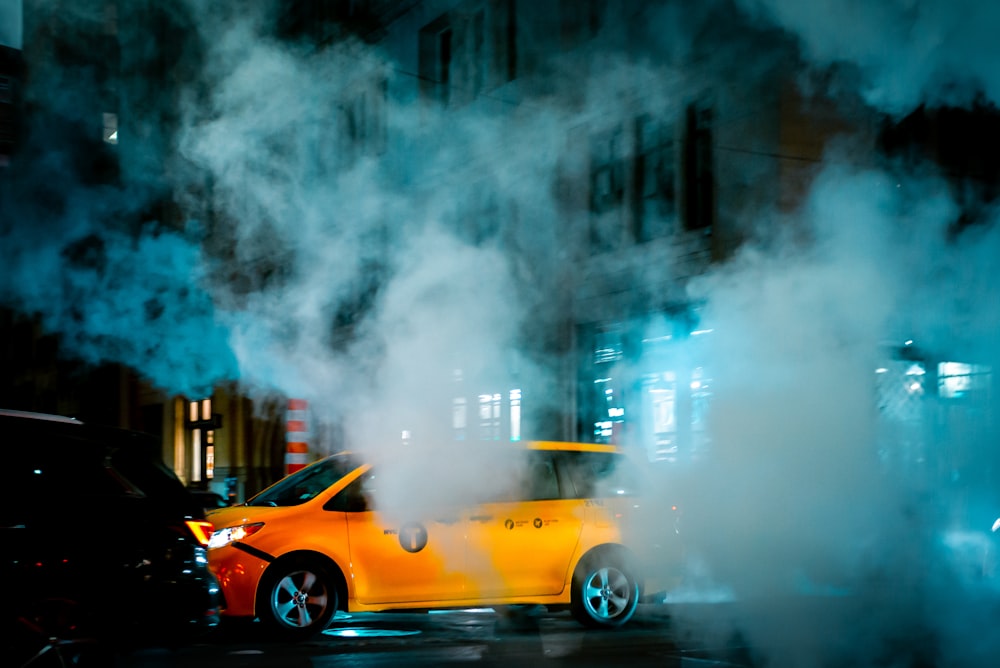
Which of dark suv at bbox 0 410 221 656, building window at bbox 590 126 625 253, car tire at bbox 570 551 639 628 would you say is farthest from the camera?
building window at bbox 590 126 625 253

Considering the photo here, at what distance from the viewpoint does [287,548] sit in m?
8.54

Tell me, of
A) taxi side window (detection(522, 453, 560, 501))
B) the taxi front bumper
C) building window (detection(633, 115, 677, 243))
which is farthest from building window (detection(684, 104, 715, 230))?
the taxi front bumper

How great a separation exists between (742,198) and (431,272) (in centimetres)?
445

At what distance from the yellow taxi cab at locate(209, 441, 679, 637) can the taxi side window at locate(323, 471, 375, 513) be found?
0.03 ft

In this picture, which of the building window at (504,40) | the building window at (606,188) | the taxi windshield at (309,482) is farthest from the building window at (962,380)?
the building window at (504,40)

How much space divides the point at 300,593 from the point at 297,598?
0.14ft

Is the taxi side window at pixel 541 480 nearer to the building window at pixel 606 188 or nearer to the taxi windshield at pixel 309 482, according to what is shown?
the taxi windshield at pixel 309 482

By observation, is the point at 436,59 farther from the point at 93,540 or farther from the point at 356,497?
the point at 93,540

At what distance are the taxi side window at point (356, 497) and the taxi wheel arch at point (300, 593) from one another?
40 cm

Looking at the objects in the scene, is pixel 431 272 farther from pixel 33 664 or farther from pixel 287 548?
pixel 33 664

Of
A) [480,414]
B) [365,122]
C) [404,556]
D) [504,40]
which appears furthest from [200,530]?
[504,40]

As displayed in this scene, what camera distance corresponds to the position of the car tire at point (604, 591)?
364 inches

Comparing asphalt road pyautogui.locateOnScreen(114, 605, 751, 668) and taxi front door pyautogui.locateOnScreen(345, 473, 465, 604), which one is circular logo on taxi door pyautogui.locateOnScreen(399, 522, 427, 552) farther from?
asphalt road pyautogui.locateOnScreen(114, 605, 751, 668)

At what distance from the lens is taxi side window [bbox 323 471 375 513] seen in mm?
8797
